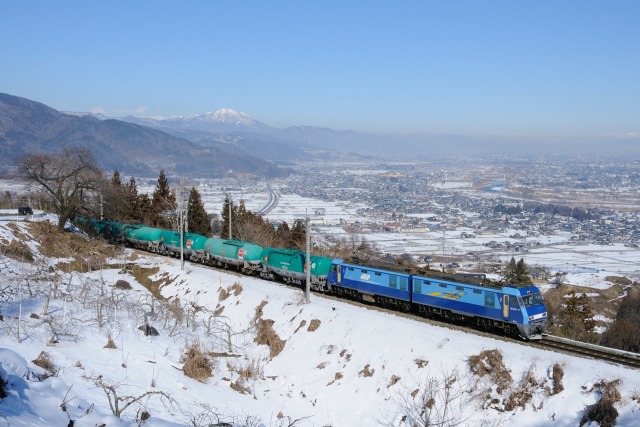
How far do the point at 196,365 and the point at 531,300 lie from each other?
1499 centimetres

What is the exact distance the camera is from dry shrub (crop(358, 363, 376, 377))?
930 inches

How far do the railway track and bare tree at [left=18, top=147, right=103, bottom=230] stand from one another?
45.5 m

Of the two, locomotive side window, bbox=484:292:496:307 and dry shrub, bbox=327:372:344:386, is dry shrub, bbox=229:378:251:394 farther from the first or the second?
locomotive side window, bbox=484:292:496:307

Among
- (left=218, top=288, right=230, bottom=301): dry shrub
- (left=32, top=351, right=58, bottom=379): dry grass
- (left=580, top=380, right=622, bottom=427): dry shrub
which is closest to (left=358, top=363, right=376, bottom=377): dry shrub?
(left=580, top=380, right=622, bottom=427): dry shrub

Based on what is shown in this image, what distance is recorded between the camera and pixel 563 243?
104 meters

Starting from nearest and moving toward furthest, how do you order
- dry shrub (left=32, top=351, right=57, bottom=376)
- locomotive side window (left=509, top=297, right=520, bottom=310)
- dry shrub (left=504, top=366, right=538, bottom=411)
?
dry shrub (left=32, top=351, right=57, bottom=376) → dry shrub (left=504, top=366, right=538, bottom=411) → locomotive side window (left=509, top=297, right=520, bottom=310)

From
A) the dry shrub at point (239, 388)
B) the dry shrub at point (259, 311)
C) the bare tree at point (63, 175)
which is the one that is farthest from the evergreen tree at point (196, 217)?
the dry shrub at point (239, 388)

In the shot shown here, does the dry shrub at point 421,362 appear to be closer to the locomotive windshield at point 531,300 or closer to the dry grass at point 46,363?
the locomotive windshield at point 531,300

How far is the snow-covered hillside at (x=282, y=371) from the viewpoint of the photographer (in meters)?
15.8

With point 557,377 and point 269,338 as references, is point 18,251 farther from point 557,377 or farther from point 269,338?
point 557,377

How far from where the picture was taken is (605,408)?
17.2 m

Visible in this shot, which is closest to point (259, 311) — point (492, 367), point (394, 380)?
point (394, 380)

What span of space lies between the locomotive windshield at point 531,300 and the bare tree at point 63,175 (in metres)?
44.5

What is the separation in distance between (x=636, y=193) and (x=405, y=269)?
191 meters
